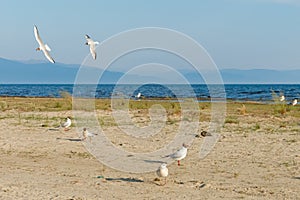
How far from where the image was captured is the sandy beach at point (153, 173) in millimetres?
8352

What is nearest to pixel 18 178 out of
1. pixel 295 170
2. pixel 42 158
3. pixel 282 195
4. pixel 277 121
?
pixel 42 158

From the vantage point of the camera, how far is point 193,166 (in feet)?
35.8

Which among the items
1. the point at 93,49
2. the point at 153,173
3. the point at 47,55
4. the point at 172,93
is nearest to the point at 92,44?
the point at 93,49

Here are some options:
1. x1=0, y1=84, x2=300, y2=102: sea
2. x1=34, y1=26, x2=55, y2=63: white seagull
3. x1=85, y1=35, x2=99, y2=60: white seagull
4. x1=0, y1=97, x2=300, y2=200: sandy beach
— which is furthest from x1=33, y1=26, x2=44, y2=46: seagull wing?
x1=0, y1=84, x2=300, y2=102: sea

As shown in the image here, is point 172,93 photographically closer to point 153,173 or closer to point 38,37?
point 38,37

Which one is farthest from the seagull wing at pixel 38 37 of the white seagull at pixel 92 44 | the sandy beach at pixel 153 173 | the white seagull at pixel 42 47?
the sandy beach at pixel 153 173

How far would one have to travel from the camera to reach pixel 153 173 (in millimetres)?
10125

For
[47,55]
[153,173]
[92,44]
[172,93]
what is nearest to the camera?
[153,173]

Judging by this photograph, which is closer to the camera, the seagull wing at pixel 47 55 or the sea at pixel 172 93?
the seagull wing at pixel 47 55

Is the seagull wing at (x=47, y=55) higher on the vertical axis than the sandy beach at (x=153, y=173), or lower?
higher

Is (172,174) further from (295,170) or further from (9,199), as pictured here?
(9,199)

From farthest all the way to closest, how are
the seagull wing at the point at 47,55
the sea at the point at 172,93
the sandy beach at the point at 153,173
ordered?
1. the sea at the point at 172,93
2. the seagull wing at the point at 47,55
3. the sandy beach at the point at 153,173

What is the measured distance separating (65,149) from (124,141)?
2.16 metres

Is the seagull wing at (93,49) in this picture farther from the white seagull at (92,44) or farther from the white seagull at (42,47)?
the white seagull at (42,47)
